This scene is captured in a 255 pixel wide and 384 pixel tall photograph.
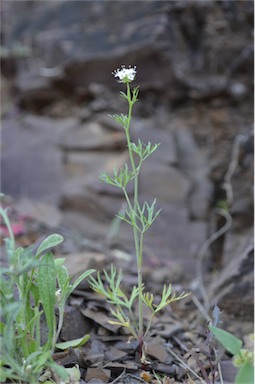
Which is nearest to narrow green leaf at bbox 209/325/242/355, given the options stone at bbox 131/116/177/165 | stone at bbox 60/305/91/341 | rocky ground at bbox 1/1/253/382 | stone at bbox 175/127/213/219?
stone at bbox 60/305/91/341

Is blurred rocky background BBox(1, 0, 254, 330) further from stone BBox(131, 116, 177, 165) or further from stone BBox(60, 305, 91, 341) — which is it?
stone BBox(60, 305, 91, 341)

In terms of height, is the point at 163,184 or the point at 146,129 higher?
the point at 146,129

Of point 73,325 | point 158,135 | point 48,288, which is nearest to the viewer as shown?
point 48,288

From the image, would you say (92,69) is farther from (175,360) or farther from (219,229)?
(175,360)

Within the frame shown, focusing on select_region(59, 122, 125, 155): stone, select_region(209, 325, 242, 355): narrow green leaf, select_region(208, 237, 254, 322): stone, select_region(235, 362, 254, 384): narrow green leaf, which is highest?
select_region(59, 122, 125, 155): stone

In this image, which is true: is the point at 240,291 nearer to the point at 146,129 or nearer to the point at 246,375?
the point at 246,375

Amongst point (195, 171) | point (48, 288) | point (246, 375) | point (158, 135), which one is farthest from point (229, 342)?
point (158, 135)

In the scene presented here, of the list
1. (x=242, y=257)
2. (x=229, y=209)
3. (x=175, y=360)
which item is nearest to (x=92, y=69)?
(x=229, y=209)
